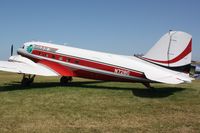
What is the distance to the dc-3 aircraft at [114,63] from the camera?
17.9 meters

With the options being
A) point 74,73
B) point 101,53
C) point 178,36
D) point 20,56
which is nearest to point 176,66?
point 178,36

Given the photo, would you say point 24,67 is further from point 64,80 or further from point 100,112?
point 100,112

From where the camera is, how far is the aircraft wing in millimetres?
20413

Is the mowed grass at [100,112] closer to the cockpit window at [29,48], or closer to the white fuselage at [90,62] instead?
the white fuselage at [90,62]

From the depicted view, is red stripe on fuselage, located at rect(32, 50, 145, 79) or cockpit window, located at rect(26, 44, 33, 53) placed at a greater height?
cockpit window, located at rect(26, 44, 33, 53)

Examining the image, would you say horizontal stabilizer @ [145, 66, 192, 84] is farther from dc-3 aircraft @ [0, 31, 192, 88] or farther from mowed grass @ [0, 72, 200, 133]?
mowed grass @ [0, 72, 200, 133]

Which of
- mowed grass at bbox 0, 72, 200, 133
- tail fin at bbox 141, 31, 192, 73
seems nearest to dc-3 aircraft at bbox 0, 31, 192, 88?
tail fin at bbox 141, 31, 192, 73

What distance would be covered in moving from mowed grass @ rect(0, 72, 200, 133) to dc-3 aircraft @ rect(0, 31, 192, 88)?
5.75 ft

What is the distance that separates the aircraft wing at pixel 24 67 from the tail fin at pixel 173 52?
8115 mm

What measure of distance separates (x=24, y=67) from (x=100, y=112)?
11475 millimetres

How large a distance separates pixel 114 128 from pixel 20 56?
1700cm

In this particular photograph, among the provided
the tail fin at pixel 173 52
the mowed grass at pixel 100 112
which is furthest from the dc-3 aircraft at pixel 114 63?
the mowed grass at pixel 100 112

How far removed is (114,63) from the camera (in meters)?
19.3

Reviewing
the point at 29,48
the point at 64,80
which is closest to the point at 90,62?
the point at 64,80
